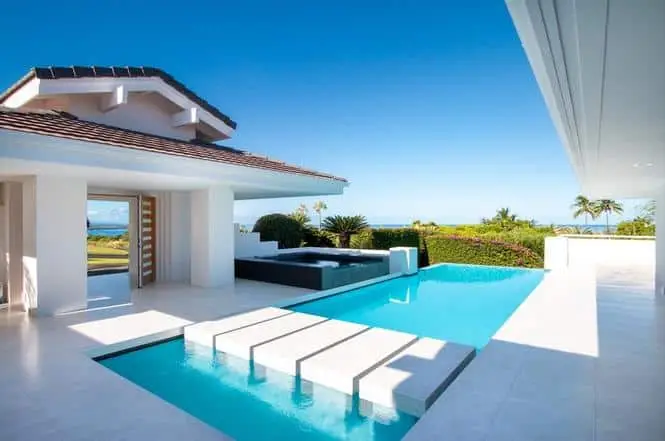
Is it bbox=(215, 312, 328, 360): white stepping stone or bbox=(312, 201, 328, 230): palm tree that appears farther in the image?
bbox=(312, 201, 328, 230): palm tree

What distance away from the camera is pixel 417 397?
553 centimetres

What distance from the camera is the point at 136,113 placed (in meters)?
14.4

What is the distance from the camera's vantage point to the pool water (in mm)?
5324

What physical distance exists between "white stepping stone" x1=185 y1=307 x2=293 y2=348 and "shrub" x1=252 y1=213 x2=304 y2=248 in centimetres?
1377

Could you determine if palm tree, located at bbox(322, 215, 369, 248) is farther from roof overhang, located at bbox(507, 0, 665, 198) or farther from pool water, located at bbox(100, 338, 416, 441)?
roof overhang, located at bbox(507, 0, 665, 198)

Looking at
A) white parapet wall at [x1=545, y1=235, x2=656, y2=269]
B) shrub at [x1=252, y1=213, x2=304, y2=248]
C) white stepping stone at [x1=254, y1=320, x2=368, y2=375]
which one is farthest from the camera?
shrub at [x1=252, y1=213, x2=304, y2=248]

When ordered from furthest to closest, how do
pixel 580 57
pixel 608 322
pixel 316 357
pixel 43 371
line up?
1. pixel 608 322
2. pixel 316 357
3. pixel 43 371
4. pixel 580 57

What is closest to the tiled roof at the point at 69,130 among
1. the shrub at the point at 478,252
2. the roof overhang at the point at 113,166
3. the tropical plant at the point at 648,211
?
the roof overhang at the point at 113,166

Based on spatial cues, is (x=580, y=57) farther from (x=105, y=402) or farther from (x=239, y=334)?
(x=239, y=334)

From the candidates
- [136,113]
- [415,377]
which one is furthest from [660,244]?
[136,113]

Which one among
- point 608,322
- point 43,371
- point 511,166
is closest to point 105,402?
point 43,371

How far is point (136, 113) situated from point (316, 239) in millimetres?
14084

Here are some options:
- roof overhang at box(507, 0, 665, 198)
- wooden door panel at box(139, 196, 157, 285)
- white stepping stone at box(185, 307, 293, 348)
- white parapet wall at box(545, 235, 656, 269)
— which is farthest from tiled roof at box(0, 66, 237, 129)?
white parapet wall at box(545, 235, 656, 269)

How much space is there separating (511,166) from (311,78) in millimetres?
37060
